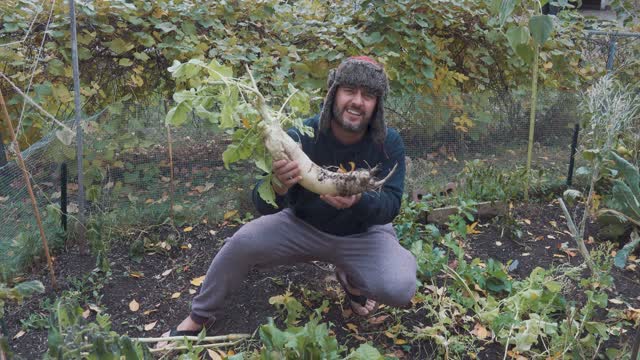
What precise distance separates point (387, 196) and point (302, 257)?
524 millimetres

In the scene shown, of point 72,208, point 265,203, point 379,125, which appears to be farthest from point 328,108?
point 72,208

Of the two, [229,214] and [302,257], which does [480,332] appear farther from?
[229,214]

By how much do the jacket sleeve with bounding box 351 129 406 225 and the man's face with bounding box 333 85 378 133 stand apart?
237 millimetres

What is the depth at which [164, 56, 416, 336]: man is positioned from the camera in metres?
2.38

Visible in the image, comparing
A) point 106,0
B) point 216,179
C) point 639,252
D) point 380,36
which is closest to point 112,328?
point 216,179

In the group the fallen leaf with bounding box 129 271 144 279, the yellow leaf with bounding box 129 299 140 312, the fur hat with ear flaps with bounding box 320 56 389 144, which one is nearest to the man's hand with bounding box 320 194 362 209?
the fur hat with ear flaps with bounding box 320 56 389 144

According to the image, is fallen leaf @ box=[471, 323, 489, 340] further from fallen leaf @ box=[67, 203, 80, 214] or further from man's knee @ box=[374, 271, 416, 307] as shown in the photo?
fallen leaf @ box=[67, 203, 80, 214]

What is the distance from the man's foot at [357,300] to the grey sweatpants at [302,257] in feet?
0.38

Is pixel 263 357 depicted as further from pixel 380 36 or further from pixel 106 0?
pixel 380 36

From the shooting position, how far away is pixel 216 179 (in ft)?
12.2

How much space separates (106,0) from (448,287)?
2.80m

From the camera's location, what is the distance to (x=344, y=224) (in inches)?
99.7

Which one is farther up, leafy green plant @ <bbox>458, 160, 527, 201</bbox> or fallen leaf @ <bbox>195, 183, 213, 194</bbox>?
fallen leaf @ <bbox>195, 183, 213, 194</bbox>

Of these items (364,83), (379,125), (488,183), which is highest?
(364,83)
